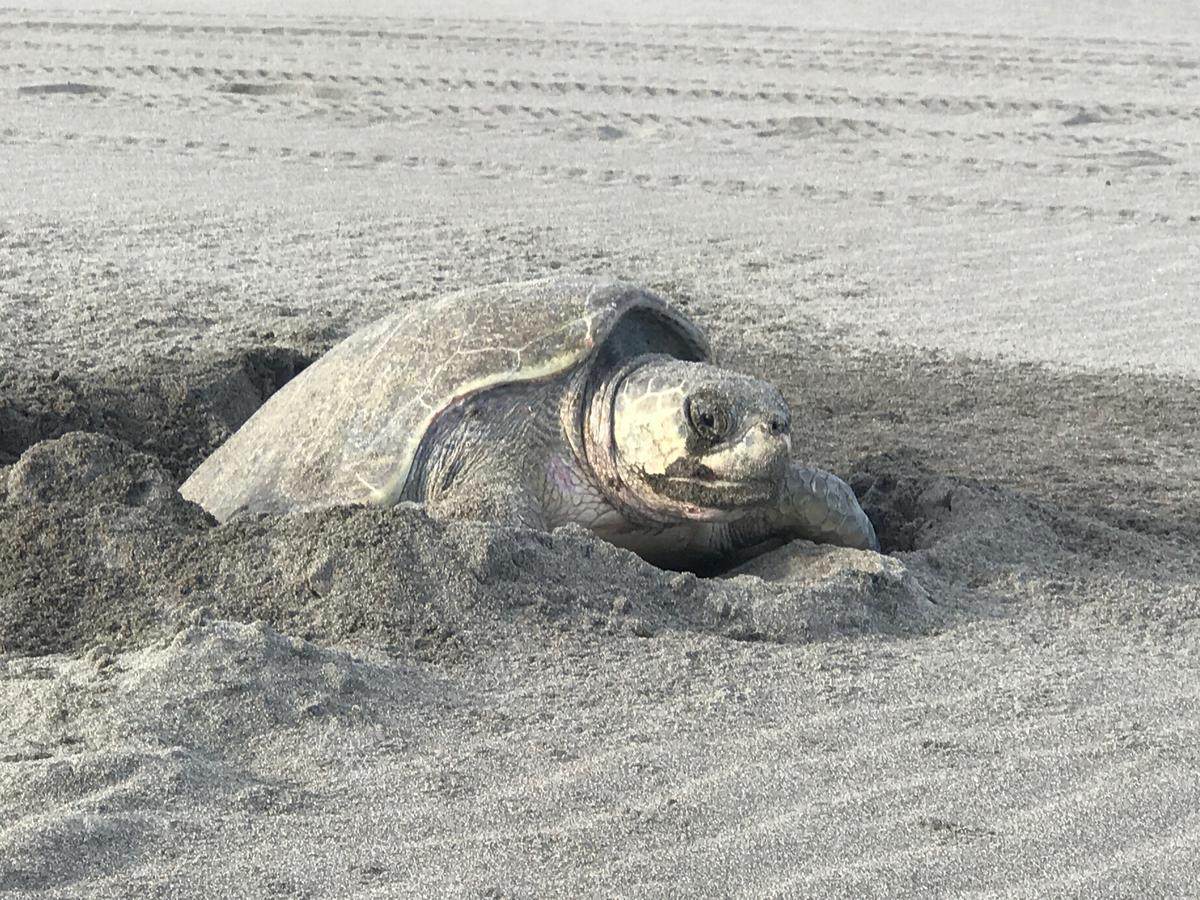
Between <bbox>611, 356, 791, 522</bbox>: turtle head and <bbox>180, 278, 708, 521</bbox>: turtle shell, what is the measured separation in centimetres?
20

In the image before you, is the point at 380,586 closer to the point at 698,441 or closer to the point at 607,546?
the point at 607,546

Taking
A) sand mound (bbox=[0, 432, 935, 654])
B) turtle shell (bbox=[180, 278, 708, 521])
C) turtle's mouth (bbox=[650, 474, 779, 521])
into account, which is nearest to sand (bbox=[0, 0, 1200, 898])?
sand mound (bbox=[0, 432, 935, 654])

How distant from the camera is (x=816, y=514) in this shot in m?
3.85

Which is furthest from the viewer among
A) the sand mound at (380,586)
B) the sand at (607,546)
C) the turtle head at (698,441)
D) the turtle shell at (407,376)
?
the turtle shell at (407,376)

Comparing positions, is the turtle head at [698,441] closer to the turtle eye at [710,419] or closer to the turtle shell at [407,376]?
the turtle eye at [710,419]

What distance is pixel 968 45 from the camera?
12.3m

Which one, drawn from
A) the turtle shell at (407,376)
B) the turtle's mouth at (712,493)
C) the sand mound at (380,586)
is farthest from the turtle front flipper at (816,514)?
the turtle shell at (407,376)

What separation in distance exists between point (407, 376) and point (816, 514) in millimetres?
1041

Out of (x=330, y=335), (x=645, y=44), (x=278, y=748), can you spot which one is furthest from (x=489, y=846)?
(x=645, y=44)

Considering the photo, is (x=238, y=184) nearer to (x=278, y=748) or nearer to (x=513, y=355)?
(x=513, y=355)

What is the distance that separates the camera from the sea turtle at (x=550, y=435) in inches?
144

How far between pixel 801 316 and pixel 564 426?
2762 mm

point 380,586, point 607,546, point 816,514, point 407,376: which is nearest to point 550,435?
point 407,376

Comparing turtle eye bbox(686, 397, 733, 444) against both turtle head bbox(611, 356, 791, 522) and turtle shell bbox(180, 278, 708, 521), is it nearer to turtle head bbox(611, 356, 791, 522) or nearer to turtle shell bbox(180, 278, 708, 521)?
turtle head bbox(611, 356, 791, 522)
